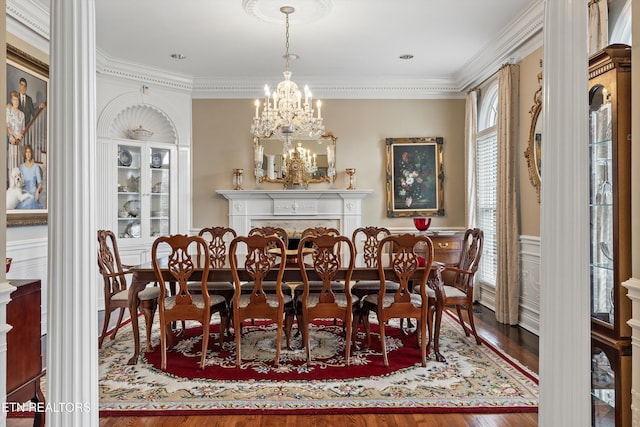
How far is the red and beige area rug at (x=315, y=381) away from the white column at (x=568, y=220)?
95cm

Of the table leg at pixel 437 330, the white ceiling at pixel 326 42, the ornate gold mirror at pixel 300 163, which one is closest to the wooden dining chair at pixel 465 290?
the table leg at pixel 437 330

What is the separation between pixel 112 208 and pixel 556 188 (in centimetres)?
531

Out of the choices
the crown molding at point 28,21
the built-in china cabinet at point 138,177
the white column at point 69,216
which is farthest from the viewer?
the built-in china cabinet at point 138,177

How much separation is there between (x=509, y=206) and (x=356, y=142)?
245 centimetres

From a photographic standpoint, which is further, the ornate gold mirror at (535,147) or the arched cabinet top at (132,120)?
the arched cabinet top at (132,120)

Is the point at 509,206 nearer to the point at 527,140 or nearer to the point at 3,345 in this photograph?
the point at 527,140

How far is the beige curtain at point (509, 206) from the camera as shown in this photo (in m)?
4.57

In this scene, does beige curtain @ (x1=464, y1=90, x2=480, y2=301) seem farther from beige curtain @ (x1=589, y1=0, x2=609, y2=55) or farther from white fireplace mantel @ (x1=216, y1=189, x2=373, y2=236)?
beige curtain @ (x1=589, y1=0, x2=609, y2=55)

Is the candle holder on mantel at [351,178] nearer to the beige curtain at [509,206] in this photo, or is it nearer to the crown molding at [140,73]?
the beige curtain at [509,206]

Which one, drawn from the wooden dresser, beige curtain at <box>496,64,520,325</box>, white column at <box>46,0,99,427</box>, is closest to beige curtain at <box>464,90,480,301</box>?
the wooden dresser

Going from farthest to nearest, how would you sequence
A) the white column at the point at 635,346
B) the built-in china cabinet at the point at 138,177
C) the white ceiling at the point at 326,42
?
the built-in china cabinet at the point at 138,177
the white ceiling at the point at 326,42
the white column at the point at 635,346

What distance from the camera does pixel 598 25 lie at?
3303 mm

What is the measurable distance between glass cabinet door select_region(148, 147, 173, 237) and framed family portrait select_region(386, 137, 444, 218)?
3154 mm

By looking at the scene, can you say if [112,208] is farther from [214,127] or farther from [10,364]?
[10,364]
